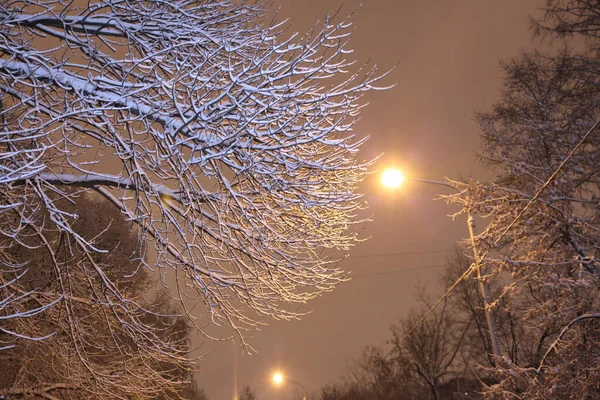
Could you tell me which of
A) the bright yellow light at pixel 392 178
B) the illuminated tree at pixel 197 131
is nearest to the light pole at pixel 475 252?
the bright yellow light at pixel 392 178

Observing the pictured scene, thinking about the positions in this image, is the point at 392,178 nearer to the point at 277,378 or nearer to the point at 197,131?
the point at 197,131

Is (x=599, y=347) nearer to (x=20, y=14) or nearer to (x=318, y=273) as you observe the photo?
(x=318, y=273)

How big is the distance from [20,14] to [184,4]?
1.88 metres

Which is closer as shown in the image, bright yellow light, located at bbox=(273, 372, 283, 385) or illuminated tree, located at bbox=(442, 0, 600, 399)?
illuminated tree, located at bbox=(442, 0, 600, 399)

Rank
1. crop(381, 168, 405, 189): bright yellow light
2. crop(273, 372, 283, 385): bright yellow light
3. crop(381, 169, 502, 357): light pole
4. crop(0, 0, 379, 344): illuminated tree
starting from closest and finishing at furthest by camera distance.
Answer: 1. crop(0, 0, 379, 344): illuminated tree
2. crop(381, 169, 502, 357): light pole
3. crop(381, 168, 405, 189): bright yellow light
4. crop(273, 372, 283, 385): bright yellow light

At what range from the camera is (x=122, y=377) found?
24.9 feet

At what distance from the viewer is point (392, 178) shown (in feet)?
36.1

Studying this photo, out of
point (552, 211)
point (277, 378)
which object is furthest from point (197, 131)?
point (277, 378)

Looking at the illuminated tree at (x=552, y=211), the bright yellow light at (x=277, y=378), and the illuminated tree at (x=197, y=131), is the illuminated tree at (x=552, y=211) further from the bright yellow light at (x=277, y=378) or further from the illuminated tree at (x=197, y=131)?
the bright yellow light at (x=277, y=378)

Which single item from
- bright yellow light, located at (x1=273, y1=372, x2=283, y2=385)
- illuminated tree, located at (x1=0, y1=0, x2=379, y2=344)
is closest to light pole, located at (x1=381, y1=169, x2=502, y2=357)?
illuminated tree, located at (x1=0, y1=0, x2=379, y2=344)

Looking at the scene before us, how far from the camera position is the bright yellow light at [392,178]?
1097 cm

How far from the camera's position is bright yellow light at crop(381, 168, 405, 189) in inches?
432

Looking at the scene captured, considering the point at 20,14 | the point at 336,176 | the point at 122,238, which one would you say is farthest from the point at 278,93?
the point at 122,238

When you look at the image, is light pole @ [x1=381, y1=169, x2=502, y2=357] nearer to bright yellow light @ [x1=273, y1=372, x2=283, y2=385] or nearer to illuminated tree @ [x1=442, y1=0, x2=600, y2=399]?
illuminated tree @ [x1=442, y1=0, x2=600, y2=399]
